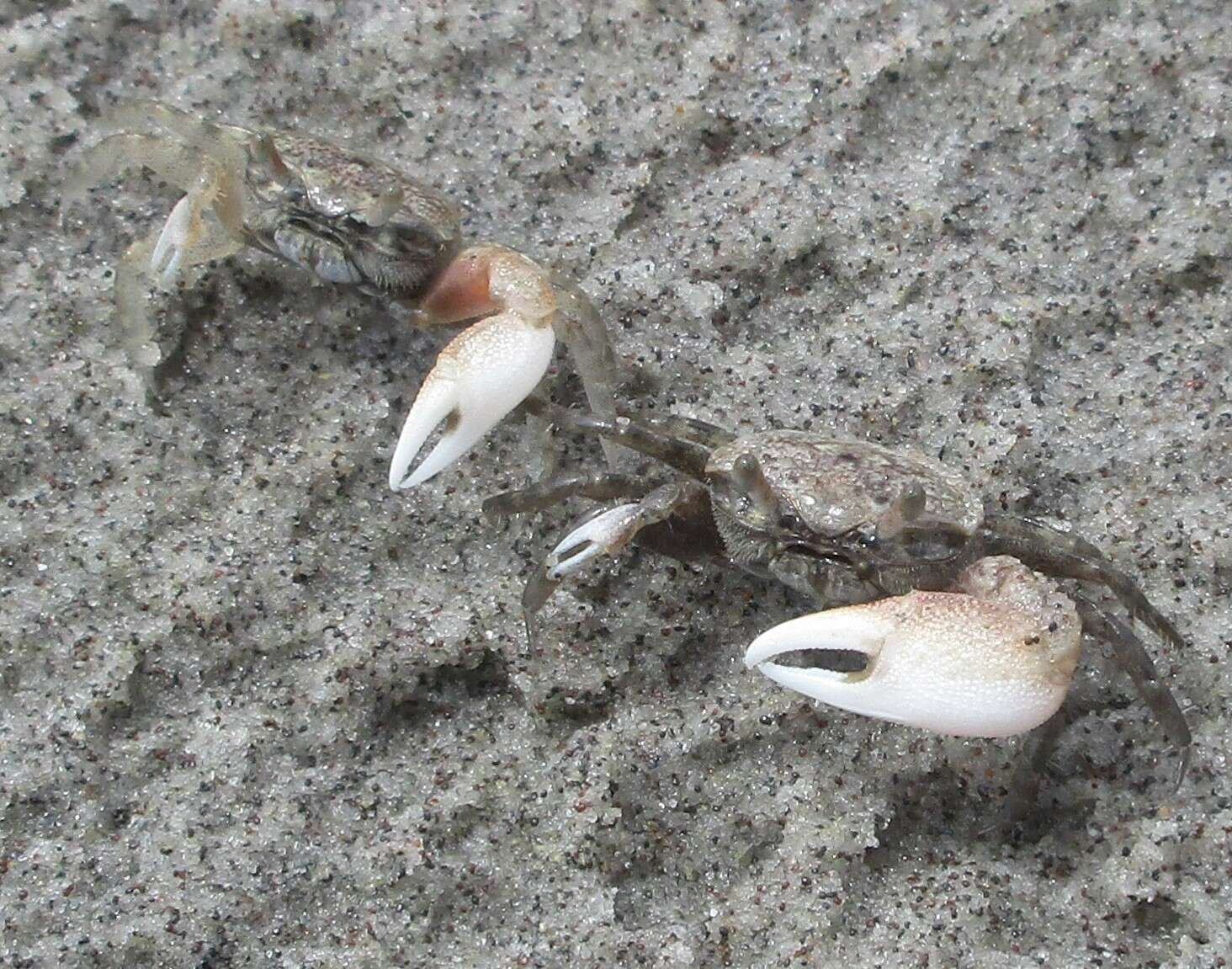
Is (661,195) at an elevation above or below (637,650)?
above

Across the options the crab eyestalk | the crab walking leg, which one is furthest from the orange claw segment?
the crab walking leg

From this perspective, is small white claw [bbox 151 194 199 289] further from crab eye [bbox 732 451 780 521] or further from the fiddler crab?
crab eye [bbox 732 451 780 521]

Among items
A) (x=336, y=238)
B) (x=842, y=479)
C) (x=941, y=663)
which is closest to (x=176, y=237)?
(x=336, y=238)

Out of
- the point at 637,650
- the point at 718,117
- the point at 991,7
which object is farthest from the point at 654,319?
the point at 991,7

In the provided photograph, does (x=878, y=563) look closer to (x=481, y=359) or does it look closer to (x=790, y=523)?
(x=790, y=523)

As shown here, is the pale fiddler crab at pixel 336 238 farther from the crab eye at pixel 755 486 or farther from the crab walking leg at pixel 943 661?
the crab walking leg at pixel 943 661

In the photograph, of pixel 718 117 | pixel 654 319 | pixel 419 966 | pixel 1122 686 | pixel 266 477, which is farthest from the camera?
pixel 718 117

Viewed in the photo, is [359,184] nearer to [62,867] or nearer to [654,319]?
[654,319]
